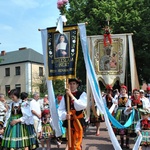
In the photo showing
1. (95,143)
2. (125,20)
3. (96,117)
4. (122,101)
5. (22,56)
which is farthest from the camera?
(22,56)

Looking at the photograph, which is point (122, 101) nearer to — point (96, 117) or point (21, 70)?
point (96, 117)

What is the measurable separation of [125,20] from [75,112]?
1509cm

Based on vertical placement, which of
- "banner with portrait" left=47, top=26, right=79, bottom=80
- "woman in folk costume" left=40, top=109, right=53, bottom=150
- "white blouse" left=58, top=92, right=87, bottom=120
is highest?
"banner with portrait" left=47, top=26, right=79, bottom=80

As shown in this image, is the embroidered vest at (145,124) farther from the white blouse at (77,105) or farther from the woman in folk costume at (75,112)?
the white blouse at (77,105)

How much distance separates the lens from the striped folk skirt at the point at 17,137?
6004 millimetres

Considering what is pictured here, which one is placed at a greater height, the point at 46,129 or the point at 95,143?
the point at 46,129

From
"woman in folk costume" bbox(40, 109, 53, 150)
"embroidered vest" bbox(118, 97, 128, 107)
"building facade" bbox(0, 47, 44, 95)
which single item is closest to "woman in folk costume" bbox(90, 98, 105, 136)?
"embroidered vest" bbox(118, 97, 128, 107)

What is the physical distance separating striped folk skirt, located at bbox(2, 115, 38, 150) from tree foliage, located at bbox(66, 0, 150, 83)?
14.0 m

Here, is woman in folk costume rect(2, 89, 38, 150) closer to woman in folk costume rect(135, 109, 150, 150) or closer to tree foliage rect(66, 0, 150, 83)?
woman in folk costume rect(135, 109, 150, 150)

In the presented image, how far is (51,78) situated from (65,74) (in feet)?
1.13

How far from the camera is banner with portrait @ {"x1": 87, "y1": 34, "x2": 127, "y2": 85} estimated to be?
9797 millimetres

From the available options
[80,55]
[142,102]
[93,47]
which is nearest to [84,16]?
[80,55]

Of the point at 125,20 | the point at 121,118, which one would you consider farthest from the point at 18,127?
the point at 125,20

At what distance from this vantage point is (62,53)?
19.3 feet
